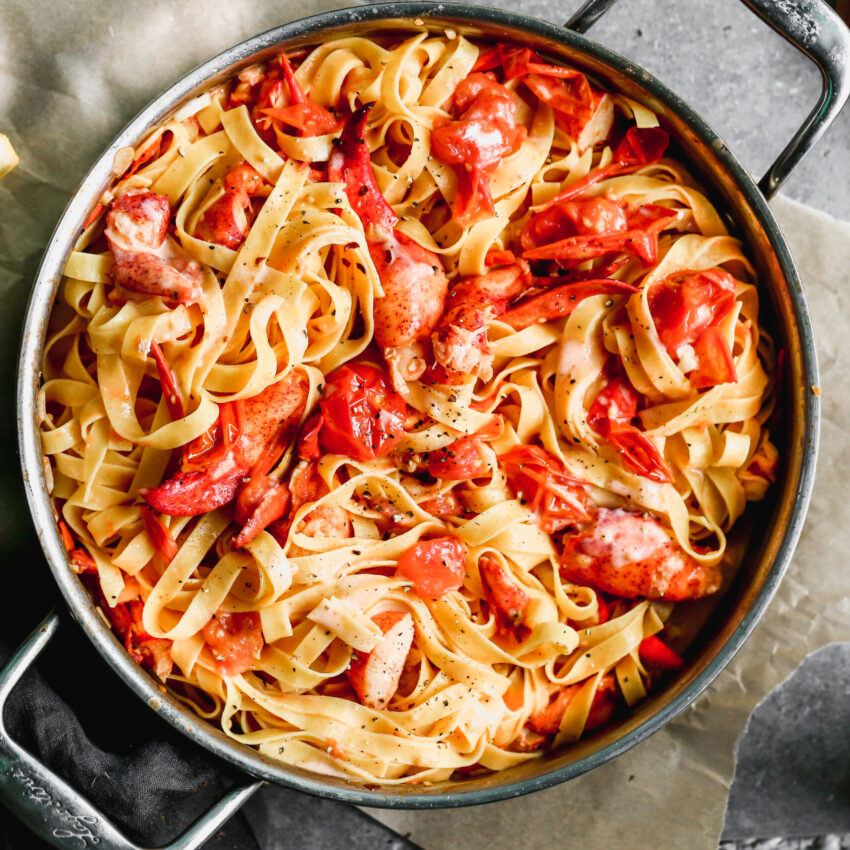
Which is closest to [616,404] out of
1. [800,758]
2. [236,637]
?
[236,637]

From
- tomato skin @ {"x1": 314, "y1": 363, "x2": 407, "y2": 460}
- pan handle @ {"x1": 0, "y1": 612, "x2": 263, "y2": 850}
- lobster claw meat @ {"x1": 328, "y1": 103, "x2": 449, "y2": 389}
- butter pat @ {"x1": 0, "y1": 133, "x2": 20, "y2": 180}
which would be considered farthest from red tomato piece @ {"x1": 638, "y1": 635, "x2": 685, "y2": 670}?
butter pat @ {"x1": 0, "y1": 133, "x2": 20, "y2": 180}

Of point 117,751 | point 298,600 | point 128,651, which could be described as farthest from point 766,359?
point 117,751

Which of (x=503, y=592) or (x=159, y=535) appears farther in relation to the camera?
(x=503, y=592)

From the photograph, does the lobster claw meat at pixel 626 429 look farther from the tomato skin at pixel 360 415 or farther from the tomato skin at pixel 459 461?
the tomato skin at pixel 360 415

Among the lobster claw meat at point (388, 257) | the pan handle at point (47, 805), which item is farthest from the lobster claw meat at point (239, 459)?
the pan handle at point (47, 805)

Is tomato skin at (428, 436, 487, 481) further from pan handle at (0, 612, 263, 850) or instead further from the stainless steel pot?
pan handle at (0, 612, 263, 850)

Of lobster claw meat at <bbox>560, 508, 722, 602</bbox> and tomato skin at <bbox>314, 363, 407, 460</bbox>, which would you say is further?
lobster claw meat at <bbox>560, 508, 722, 602</bbox>

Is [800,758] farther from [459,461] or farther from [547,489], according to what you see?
[459,461]
